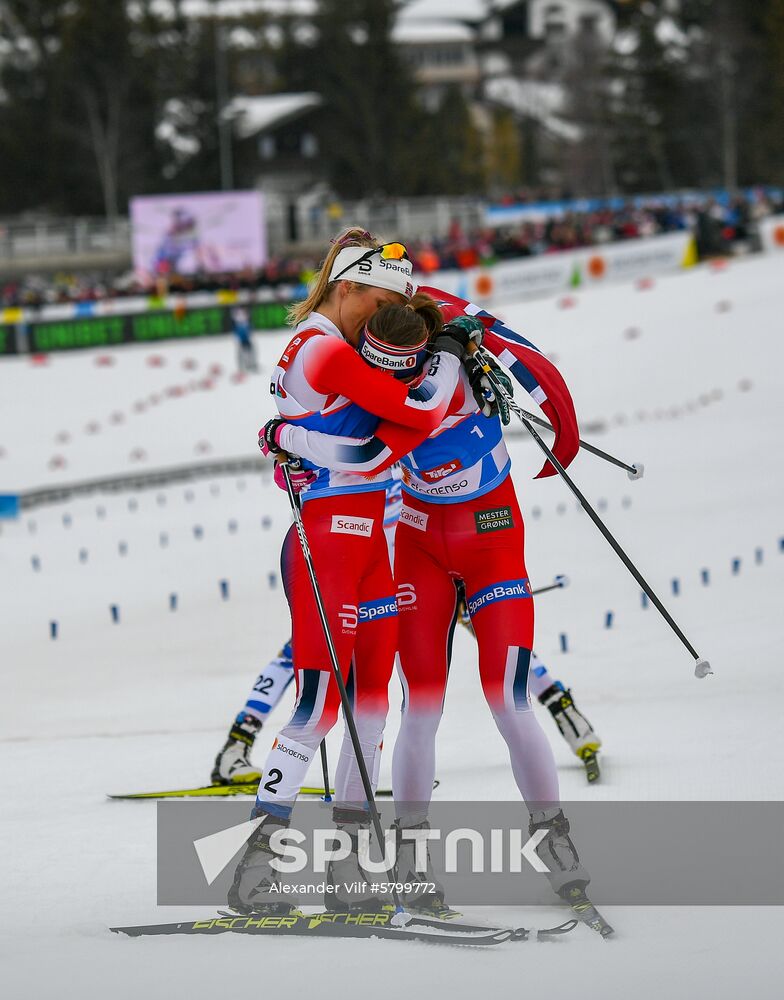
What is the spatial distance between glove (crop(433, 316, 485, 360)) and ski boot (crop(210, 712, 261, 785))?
7.47 feet

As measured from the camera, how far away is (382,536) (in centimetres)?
452

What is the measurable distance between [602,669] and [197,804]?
2955mm

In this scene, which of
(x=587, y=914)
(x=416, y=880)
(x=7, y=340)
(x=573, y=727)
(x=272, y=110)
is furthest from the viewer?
(x=272, y=110)

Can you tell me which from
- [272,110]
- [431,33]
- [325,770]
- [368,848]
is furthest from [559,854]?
[431,33]

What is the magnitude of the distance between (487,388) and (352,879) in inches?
62.9

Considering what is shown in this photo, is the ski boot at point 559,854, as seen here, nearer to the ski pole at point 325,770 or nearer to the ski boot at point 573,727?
the ski pole at point 325,770

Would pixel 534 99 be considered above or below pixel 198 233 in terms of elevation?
above

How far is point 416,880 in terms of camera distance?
4414 millimetres

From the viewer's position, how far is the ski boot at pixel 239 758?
6043mm

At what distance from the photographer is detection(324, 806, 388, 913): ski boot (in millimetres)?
4371

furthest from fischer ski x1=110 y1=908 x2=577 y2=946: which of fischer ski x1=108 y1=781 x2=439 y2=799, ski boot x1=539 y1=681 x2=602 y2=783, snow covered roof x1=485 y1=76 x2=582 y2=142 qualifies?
snow covered roof x1=485 y1=76 x2=582 y2=142

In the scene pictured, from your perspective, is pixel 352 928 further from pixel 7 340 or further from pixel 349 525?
pixel 7 340

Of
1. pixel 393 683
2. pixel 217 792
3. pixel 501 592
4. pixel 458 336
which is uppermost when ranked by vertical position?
pixel 458 336

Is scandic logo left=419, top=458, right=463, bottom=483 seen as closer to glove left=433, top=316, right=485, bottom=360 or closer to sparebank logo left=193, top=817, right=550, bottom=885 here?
glove left=433, top=316, right=485, bottom=360
